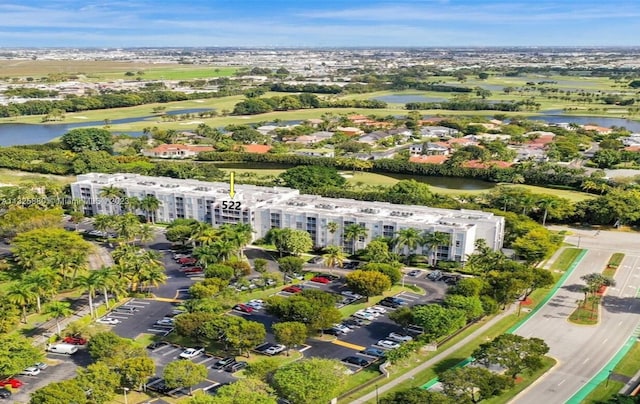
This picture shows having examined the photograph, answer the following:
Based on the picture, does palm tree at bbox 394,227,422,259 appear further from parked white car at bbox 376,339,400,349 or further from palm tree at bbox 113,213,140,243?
palm tree at bbox 113,213,140,243

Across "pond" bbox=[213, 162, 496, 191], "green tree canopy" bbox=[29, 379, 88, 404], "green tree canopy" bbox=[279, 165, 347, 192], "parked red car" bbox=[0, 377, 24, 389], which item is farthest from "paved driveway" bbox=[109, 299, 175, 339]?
"pond" bbox=[213, 162, 496, 191]

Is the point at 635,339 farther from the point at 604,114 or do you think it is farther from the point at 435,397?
the point at 604,114

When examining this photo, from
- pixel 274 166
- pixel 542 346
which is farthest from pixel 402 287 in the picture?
pixel 274 166

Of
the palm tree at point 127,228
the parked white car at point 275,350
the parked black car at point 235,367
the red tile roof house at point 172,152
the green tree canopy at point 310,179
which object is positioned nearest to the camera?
the parked black car at point 235,367

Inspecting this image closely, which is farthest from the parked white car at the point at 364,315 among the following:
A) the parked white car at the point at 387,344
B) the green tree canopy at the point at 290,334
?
the green tree canopy at the point at 290,334

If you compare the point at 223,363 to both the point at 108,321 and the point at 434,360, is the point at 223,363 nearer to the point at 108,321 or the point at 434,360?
the point at 108,321

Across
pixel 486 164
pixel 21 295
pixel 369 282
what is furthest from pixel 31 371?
pixel 486 164

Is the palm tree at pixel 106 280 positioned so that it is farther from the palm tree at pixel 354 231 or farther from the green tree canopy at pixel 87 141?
the green tree canopy at pixel 87 141
